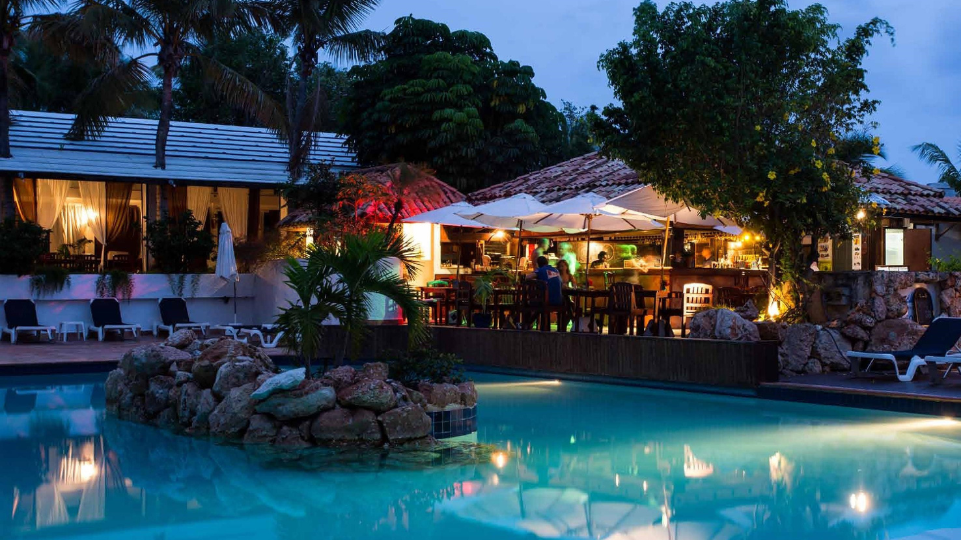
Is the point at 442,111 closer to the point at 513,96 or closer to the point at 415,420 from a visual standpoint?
the point at 513,96

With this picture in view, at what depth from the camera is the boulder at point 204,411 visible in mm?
8305

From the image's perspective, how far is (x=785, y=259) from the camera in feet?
39.9

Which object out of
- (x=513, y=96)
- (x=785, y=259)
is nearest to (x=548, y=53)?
(x=513, y=96)

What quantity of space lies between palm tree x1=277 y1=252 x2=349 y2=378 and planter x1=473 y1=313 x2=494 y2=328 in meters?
5.50

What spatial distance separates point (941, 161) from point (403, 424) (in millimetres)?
27265

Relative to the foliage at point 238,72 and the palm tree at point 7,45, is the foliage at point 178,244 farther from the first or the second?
the foliage at point 238,72

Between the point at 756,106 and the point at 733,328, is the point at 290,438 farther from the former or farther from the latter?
the point at 756,106

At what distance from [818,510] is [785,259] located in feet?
22.2

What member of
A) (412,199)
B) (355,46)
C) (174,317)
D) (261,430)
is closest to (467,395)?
(261,430)

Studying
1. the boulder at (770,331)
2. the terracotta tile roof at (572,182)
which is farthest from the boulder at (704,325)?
the terracotta tile roof at (572,182)

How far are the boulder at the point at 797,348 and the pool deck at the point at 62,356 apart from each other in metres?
6.95

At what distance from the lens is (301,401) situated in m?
7.69

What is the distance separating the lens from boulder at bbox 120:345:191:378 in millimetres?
9312

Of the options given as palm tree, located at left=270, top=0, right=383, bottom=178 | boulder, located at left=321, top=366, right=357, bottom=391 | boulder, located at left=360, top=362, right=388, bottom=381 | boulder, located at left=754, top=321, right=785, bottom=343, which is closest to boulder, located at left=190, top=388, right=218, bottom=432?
boulder, located at left=321, top=366, right=357, bottom=391
